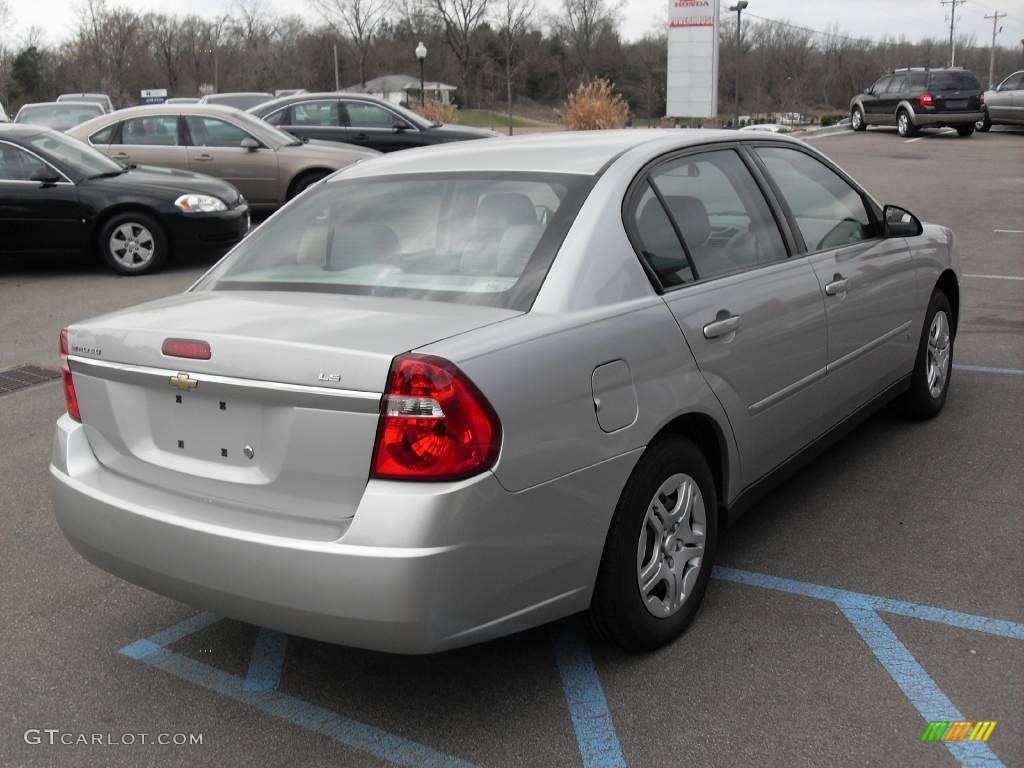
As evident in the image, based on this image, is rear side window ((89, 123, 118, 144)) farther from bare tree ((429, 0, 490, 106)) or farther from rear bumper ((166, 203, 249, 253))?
bare tree ((429, 0, 490, 106))

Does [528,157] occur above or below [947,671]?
above

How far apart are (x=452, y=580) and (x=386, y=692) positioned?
0.77 meters

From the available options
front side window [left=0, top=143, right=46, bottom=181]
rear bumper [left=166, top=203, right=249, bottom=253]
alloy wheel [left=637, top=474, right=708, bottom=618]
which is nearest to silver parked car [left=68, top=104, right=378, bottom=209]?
rear bumper [left=166, top=203, right=249, bottom=253]

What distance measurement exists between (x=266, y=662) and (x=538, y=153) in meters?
1.94

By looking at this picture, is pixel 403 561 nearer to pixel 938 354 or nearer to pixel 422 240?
pixel 422 240

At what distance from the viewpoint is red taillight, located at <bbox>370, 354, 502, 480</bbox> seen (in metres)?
2.76

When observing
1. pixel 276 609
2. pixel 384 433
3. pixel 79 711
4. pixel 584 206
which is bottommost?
pixel 79 711

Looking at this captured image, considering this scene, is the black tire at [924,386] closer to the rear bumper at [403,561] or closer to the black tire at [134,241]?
the rear bumper at [403,561]

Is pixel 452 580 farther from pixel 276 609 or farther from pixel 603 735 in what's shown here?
pixel 603 735

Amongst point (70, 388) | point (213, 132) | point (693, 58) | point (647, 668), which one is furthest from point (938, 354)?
point (693, 58)

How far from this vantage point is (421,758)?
298cm

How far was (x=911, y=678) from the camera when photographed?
3.30 meters

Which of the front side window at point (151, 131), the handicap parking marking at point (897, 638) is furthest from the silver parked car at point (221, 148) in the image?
the handicap parking marking at point (897, 638)

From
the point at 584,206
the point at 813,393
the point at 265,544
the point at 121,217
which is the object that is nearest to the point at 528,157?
the point at 584,206
